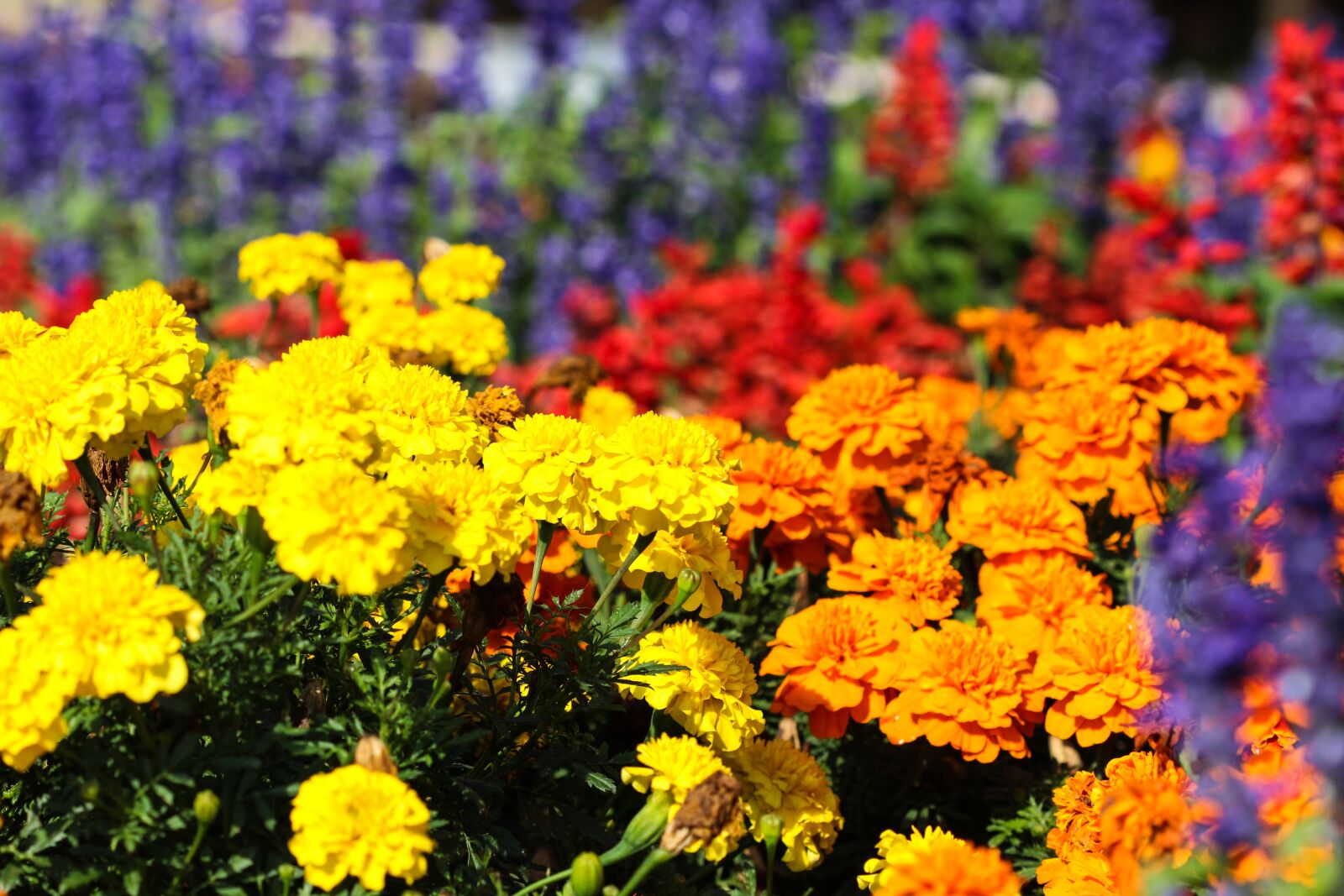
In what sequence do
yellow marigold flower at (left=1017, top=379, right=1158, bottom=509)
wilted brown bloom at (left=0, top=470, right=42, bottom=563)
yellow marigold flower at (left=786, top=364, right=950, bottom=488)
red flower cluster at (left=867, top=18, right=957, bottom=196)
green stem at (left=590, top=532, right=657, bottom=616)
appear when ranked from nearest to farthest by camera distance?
1. wilted brown bloom at (left=0, top=470, right=42, bottom=563)
2. green stem at (left=590, top=532, right=657, bottom=616)
3. yellow marigold flower at (left=1017, top=379, right=1158, bottom=509)
4. yellow marigold flower at (left=786, top=364, right=950, bottom=488)
5. red flower cluster at (left=867, top=18, right=957, bottom=196)

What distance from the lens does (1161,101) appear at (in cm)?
798

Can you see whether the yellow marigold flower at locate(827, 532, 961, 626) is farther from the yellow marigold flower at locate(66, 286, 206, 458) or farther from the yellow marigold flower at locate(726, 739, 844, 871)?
the yellow marigold flower at locate(66, 286, 206, 458)

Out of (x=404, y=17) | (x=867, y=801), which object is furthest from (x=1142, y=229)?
(x=404, y=17)

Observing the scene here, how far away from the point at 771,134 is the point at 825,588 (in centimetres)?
404

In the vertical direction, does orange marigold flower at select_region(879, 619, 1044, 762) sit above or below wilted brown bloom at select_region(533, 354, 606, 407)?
below

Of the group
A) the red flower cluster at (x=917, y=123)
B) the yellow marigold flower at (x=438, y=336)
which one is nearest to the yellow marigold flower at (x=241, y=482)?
the yellow marigold flower at (x=438, y=336)

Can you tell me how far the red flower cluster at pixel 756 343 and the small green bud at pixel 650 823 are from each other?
7.28 feet

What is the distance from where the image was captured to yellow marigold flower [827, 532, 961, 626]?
1.96 metres

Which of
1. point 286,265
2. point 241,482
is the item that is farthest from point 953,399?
point 241,482

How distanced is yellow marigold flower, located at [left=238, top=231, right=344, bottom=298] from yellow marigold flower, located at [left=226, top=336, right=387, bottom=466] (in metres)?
0.86

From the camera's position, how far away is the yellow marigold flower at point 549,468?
5.33 feet

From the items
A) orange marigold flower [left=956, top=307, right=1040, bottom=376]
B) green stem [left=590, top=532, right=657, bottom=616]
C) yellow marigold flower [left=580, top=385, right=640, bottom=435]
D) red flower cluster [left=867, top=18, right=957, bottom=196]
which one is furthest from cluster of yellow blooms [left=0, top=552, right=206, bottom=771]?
red flower cluster [left=867, top=18, right=957, bottom=196]

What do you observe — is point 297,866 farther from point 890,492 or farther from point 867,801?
point 890,492

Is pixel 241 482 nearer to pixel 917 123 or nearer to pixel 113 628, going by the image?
pixel 113 628
